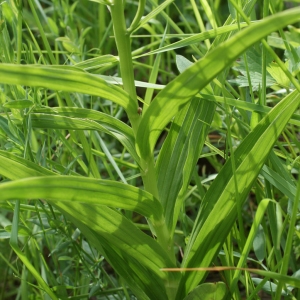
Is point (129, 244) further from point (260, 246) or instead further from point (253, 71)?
point (253, 71)

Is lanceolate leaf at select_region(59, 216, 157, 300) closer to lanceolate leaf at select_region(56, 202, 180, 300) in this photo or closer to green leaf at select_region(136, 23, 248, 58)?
lanceolate leaf at select_region(56, 202, 180, 300)

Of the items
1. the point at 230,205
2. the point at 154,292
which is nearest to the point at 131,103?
the point at 230,205

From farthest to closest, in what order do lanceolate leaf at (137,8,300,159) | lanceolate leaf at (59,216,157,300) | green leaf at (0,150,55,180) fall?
lanceolate leaf at (59,216,157,300)
green leaf at (0,150,55,180)
lanceolate leaf at (137,8,300,159)

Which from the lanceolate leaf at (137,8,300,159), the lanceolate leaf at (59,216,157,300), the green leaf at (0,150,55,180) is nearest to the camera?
the lanceolate leaf at (137,8,300,159)

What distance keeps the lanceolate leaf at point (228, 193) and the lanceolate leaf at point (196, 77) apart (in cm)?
11

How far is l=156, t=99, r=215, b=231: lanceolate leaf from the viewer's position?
2.51 ft

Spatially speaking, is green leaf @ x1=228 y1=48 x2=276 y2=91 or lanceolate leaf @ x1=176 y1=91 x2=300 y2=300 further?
green leaf @ x1=228 y1=48 x2=276 y2=91

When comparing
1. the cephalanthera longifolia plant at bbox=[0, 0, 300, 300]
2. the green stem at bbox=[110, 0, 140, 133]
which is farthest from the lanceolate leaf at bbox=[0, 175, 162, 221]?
the green stem at bbox=[110, 0, 140, 133]

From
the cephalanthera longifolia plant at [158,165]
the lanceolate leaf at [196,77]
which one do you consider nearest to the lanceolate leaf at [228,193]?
the cephalanthera longifolia plant at [158,165]

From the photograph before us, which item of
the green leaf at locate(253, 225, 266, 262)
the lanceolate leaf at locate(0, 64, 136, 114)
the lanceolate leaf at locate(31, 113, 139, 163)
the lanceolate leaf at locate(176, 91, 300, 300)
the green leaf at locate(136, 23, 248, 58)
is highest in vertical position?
the green leaf at locate(136, 23, 248, 58)

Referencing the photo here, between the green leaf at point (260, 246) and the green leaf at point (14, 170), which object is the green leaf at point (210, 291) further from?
the green leaf at point (14, 170)

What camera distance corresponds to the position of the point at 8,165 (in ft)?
2.13

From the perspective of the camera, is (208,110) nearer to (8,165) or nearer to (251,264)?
(8,165)

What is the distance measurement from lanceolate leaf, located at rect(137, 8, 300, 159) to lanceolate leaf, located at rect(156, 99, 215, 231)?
72mm
